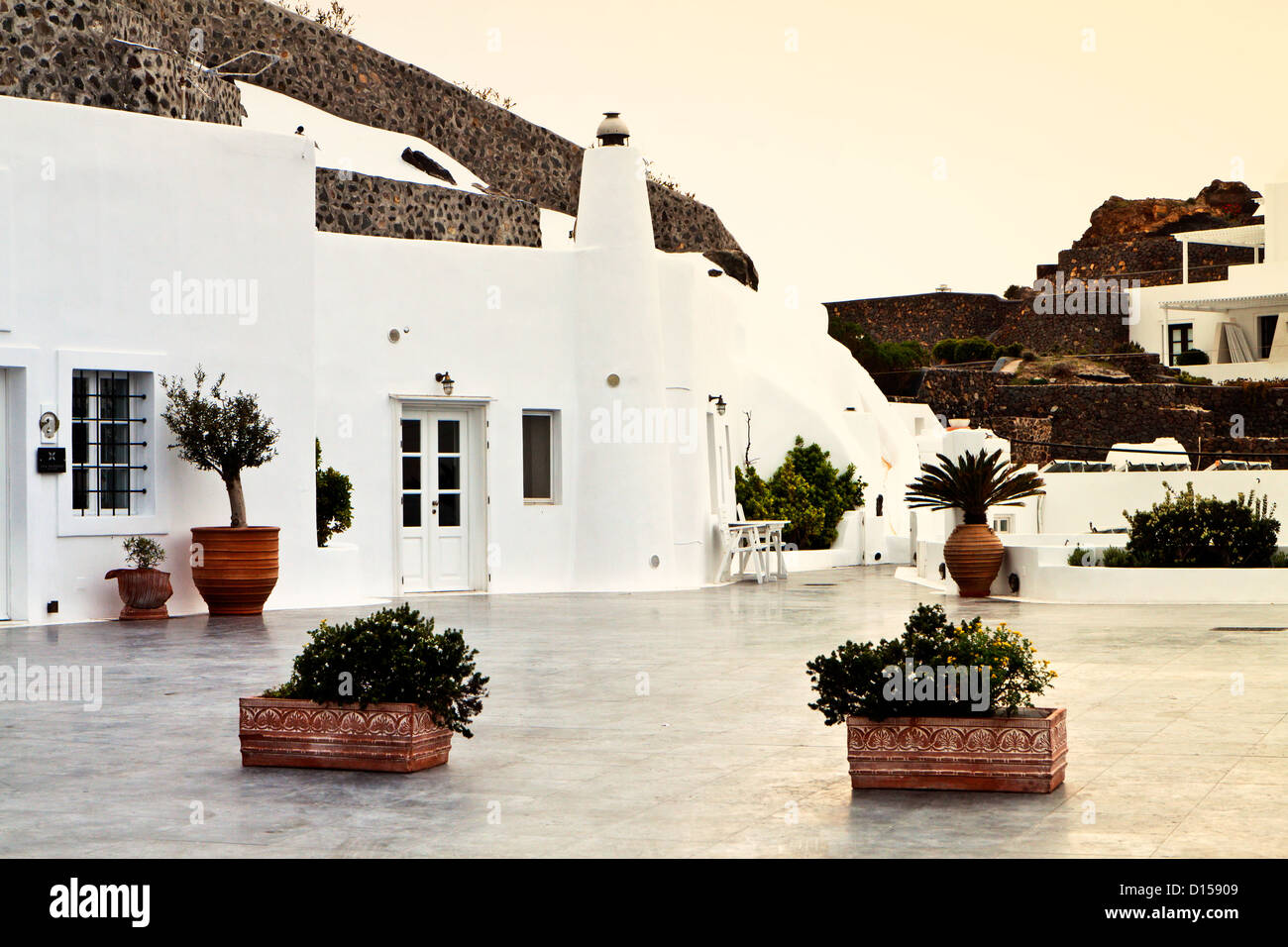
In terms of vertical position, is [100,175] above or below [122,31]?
below

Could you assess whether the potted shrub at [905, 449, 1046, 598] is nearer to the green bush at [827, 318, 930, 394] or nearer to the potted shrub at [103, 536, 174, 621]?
the potted shrub at [103, 536, 174, 621]

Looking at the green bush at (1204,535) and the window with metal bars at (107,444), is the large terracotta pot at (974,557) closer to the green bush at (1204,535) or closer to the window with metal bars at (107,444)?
the green bush at (1204,535)

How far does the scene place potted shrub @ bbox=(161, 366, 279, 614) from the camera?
12.8m

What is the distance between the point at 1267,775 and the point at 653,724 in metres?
2.86

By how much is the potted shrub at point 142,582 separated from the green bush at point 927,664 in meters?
8.41

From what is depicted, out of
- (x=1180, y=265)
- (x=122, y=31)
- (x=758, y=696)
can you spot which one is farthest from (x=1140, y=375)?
(x=758, y=696)

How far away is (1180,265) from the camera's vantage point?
51.5 m

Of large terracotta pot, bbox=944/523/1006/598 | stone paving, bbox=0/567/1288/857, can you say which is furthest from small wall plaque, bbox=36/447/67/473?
large terracotta pot, bbox=944/523/1006/598

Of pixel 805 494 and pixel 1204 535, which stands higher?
pixel 805 494

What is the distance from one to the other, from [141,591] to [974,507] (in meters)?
8.34

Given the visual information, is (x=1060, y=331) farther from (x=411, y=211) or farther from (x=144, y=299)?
(x=144, y=299)

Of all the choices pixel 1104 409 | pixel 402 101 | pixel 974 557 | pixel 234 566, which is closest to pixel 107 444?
pixel 234 566

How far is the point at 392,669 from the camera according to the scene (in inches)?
241
